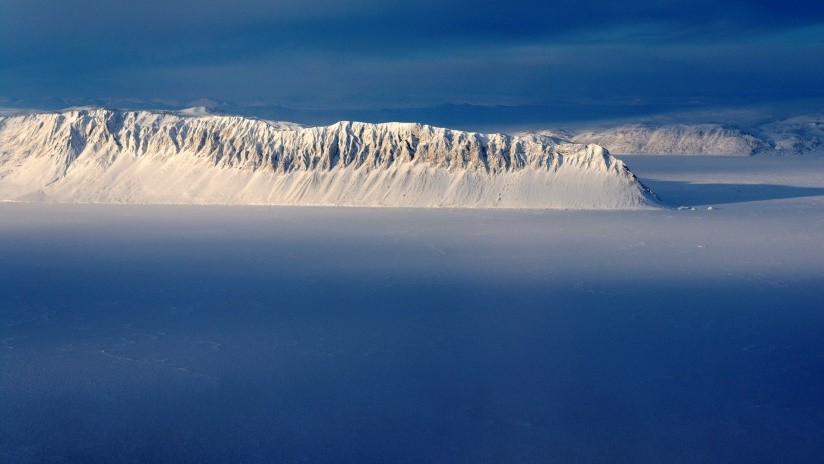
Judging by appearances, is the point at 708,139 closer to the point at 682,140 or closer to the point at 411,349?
the point at 682,140

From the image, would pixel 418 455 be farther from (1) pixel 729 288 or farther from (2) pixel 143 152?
(2) pixel 143 152

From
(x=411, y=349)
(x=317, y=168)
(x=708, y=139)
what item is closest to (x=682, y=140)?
(x=708, y=139)

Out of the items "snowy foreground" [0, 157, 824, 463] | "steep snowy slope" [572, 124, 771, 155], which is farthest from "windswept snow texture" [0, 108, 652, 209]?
"steep snowy slope" [572, 124, 771, 155]

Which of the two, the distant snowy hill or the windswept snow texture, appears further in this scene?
the distant snowy hill

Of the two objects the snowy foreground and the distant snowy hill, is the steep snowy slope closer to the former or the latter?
the distant snowy hill

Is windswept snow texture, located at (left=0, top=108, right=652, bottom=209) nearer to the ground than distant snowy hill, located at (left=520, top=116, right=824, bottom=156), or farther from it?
nearer to the ground
